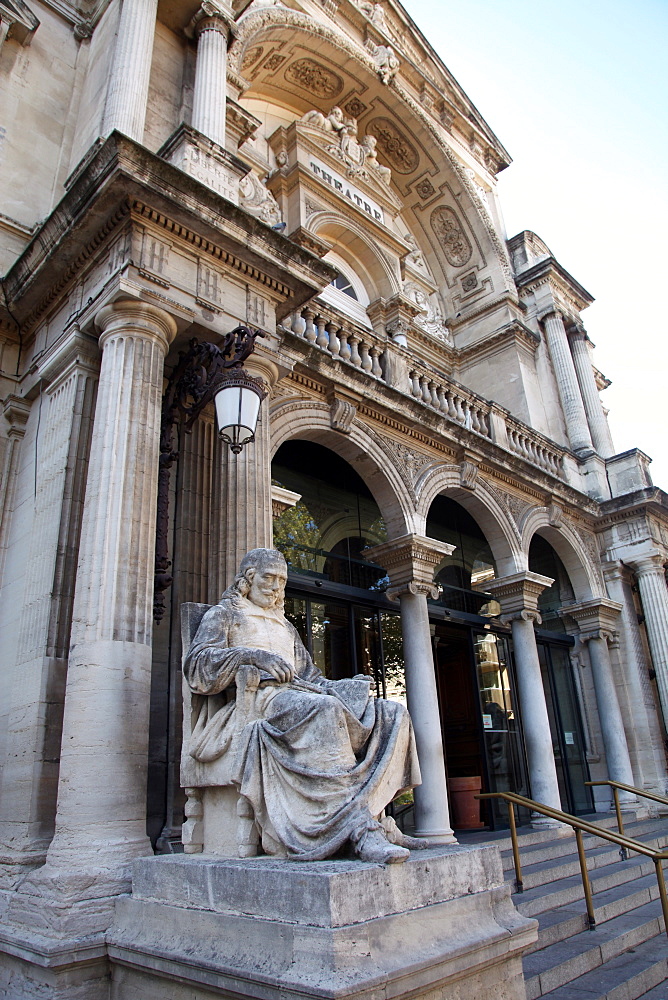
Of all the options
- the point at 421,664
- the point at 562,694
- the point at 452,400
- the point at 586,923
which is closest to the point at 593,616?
the point at 562,694

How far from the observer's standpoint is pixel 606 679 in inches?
456

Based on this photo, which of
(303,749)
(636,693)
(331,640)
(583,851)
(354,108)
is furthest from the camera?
(354,108)

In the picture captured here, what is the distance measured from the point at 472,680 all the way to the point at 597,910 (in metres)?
4.48

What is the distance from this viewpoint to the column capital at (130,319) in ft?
17.2

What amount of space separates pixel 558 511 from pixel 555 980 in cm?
850

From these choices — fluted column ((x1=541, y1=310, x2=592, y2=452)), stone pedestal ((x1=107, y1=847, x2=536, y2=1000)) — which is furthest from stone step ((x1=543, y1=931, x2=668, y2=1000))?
fluted column ((x1=541, y1=310, x2=592, y2=452))

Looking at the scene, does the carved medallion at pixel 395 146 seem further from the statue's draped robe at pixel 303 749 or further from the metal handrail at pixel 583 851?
the statue's draped robe at pixel 303 749

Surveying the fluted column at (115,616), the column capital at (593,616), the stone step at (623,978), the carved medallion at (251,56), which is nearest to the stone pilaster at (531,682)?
the column capital at (593,616)

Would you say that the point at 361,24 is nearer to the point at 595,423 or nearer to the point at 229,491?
the point at 595,423

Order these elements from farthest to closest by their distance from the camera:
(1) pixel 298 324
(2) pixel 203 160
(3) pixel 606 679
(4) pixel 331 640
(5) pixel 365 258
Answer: (5) pixel 365 258, (3) pixel 606 679, (4) pixel 331 640, (1) pixel 298 324, (2) pixel 203 160

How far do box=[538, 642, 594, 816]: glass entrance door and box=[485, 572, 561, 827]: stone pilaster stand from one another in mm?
1401

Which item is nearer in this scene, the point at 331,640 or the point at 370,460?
the point at 331,640

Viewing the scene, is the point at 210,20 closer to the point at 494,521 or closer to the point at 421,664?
the point at 494,521

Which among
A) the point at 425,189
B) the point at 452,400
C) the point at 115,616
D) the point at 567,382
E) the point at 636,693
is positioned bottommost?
the point at 636,693
